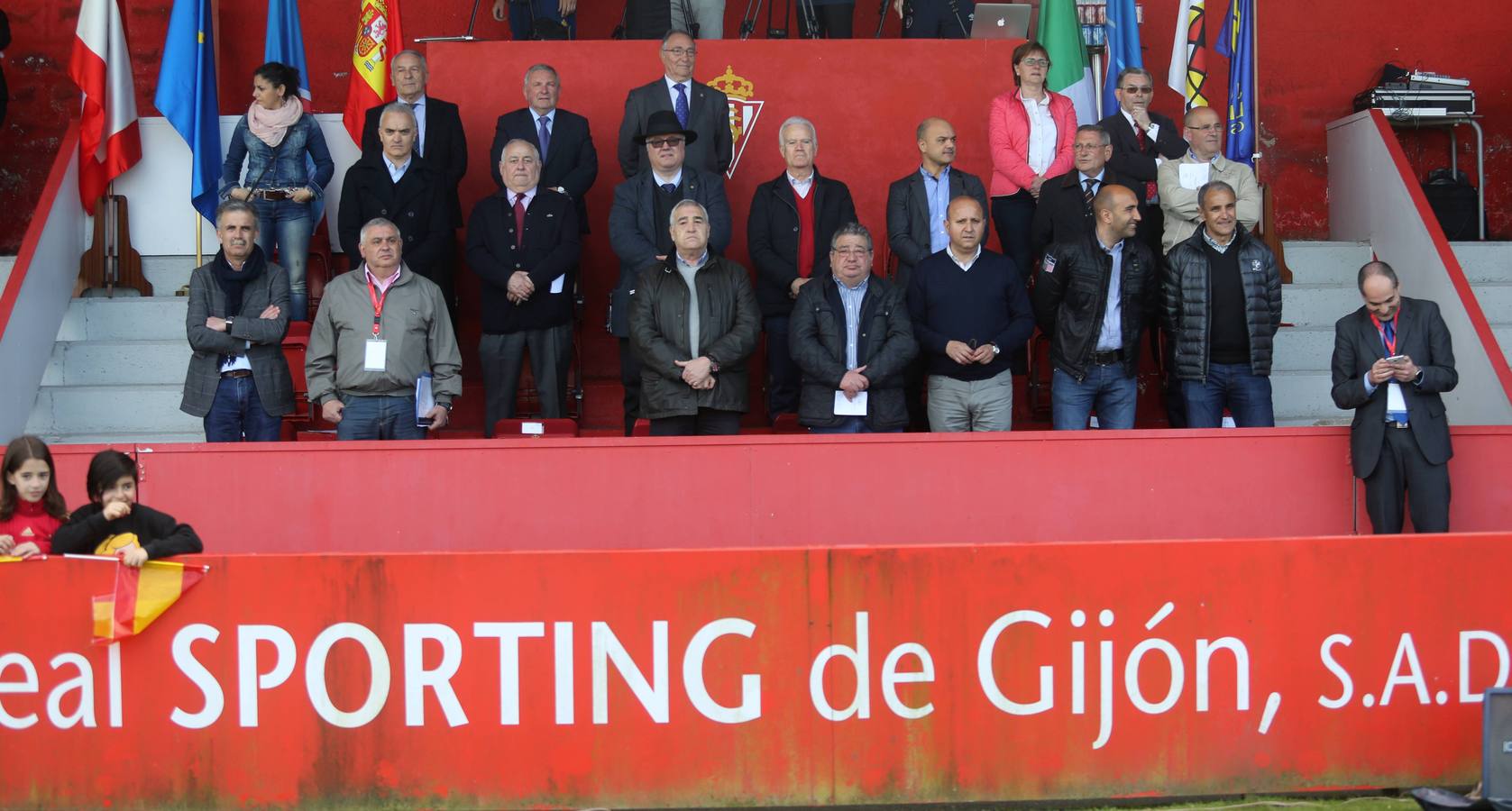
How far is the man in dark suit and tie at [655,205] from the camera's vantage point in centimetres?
960

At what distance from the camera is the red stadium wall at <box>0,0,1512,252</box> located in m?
13.5

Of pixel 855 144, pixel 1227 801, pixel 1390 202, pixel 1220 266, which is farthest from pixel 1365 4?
pixel 1227 801

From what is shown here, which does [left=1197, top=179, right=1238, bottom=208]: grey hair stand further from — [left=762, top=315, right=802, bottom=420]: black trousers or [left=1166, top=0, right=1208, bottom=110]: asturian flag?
[left=1166, top=0, right=1208, bottom=110]: asturian flag

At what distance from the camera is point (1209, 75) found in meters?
13.9

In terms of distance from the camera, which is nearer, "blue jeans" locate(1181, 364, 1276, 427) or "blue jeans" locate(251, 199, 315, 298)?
"blue jeans" locate(1181, 364, 1276, 427)

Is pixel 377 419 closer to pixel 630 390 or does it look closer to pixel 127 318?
pixel 630 390

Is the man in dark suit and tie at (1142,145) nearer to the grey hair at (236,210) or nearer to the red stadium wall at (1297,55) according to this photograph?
the red stadium wall at (1297,55)

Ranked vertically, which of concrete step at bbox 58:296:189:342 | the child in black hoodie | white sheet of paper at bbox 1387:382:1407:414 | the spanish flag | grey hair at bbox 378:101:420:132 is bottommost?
the spanish flag

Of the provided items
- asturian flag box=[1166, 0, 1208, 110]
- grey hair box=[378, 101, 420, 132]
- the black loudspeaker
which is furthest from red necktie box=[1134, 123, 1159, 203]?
the black loudspeaker

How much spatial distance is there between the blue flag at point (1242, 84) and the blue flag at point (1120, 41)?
0.71 m

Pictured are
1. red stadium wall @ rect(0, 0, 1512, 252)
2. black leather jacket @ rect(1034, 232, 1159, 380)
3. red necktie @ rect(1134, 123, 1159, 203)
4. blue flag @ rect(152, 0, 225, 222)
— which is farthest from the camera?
→ red stadium wall @ rect(0, 0, 1512, 252)

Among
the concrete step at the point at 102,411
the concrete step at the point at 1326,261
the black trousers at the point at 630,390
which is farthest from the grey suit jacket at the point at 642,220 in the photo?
the concrete step at the point at 1326,261

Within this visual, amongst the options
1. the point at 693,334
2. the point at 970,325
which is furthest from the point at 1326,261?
the point at 693,334

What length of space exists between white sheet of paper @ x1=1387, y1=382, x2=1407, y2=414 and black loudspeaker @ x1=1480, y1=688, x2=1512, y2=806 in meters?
2.96
